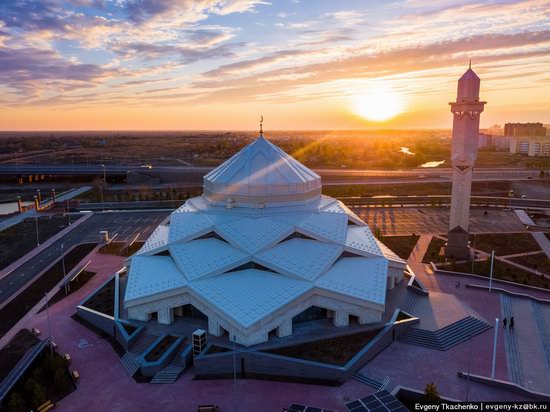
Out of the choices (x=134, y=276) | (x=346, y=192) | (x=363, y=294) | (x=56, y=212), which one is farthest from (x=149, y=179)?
(x=363, y=294)

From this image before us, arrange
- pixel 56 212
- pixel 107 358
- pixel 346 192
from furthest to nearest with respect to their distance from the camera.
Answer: pixel 346 192
pixel 56 212
pixel 107 358

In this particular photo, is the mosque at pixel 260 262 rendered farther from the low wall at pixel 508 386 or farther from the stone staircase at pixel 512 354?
the stone staircase at pixel 512 354

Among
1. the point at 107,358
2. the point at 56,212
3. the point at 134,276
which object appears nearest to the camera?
the point at 107,358

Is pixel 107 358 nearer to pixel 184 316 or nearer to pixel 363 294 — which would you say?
pixel 184 316

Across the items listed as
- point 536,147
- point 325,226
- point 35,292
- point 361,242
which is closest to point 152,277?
point 35,292

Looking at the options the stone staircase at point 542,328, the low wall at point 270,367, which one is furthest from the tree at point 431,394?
the stone staircase at point 542,328

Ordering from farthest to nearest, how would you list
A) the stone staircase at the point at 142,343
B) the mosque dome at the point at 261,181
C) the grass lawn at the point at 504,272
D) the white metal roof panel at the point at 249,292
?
1. the grass lawn at the point at 504,272
2. the mosque dome at the point at 261,181
3. the stone staircase at the point at 142,343
4. the white metal roof panel at the point at 249,292

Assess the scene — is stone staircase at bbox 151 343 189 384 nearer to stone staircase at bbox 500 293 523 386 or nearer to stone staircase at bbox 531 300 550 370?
stone staircase at bbox 500 293 523 386
